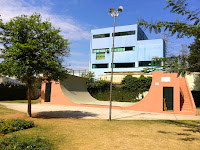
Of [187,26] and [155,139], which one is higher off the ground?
[187,26]

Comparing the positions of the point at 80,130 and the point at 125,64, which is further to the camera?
the point at 125,64

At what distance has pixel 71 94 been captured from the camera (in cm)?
2370

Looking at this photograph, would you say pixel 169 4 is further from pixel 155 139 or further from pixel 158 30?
pixel 155 139

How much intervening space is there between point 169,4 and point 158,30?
37.2 inches

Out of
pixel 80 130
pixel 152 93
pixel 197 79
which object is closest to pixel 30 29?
pixel 80 130

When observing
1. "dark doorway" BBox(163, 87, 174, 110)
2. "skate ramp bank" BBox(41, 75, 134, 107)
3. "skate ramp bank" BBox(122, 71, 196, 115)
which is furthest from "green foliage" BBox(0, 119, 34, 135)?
"dark doorway" BBox(163, 87, 174, 110)

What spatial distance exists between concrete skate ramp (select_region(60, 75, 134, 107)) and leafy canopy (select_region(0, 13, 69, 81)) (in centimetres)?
1156

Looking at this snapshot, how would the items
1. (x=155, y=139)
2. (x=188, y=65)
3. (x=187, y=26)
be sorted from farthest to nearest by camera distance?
1. (x=155, y=139)
2. (x=188, y=65)
3. (x=187, y=26)

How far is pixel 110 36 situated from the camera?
4750cm

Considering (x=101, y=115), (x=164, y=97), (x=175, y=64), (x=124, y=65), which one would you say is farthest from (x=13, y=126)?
(x=124, y=65)

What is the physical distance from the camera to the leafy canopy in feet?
32.7

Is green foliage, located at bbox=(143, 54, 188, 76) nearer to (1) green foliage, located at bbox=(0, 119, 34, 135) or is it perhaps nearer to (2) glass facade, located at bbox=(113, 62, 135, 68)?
(1) green foliage, located at bbox=(0, 119, 34, 135)

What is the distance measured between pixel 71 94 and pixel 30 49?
14159 mm

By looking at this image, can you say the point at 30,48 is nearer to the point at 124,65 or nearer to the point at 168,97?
the point at 168,97
